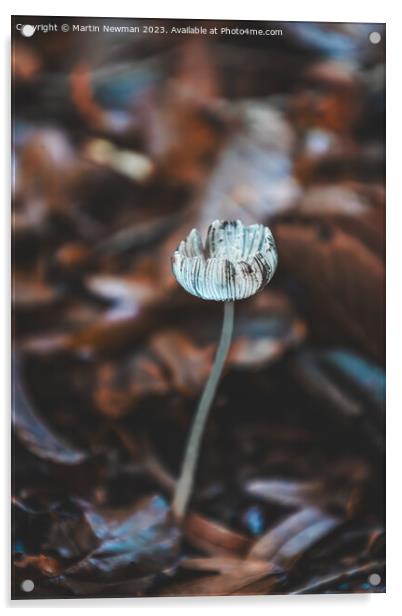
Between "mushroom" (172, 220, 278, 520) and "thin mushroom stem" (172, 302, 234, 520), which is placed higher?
"mushroom" (172, 220, 278, 520)

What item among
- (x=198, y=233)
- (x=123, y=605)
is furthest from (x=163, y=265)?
(x=123, y=605)

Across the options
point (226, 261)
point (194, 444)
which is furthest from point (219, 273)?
point (194, 444)

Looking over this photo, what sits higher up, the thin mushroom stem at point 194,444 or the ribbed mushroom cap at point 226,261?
the ribbed mushroom cap at point 226,261

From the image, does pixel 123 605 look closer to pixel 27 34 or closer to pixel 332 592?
pixel 332 592

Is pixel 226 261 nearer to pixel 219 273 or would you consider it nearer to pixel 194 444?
pixel 219 273

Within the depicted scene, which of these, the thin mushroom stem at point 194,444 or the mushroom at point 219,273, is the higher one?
the mushroom at point 219,273
